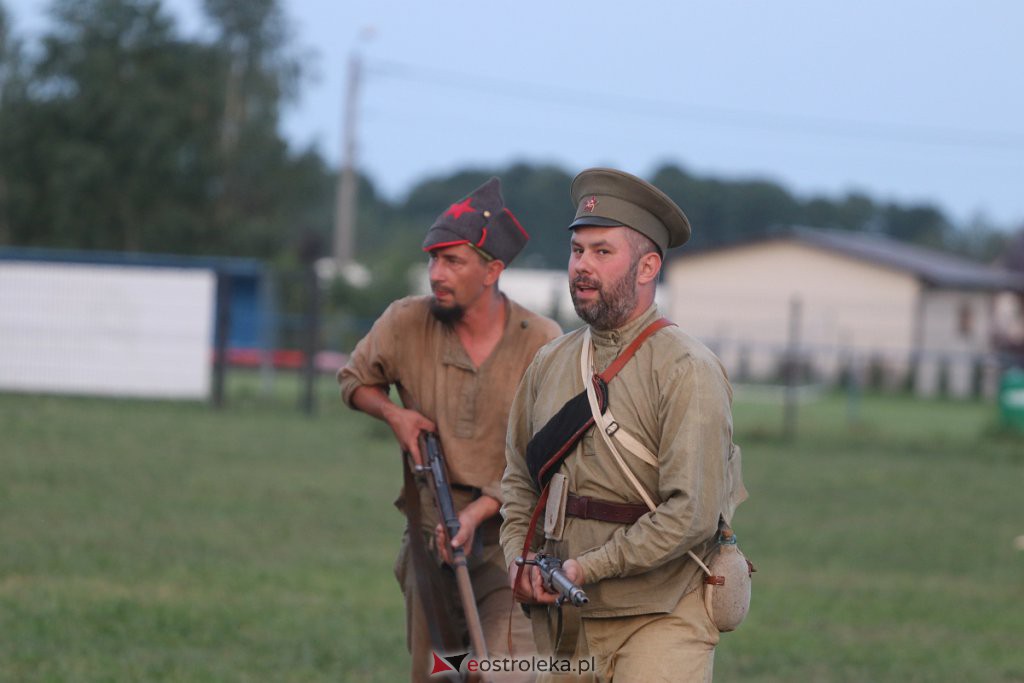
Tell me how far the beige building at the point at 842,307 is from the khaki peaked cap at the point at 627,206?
26680 mm

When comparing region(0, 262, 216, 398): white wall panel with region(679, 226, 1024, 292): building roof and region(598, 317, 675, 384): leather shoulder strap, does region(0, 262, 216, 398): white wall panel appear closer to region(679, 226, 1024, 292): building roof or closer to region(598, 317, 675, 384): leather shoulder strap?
region(598, 317, 675, 384): leather shoulder strap

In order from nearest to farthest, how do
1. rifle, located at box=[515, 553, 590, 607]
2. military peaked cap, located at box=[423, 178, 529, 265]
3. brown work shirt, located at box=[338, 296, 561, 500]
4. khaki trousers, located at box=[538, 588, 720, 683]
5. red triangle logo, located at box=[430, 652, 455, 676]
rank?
rifle, located at box=[515, 553, 590, 607] < khaki trousers, located at box=[538, 588, 720, 683] < red triangle logo, located at box=[430, 652, 455, 676] < military peaked cap, located at box=[423, 178, 529, 265] < brown work shirt, located at box=[338, 296, 561, 500]

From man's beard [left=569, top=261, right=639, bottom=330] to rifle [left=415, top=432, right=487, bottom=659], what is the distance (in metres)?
1.37

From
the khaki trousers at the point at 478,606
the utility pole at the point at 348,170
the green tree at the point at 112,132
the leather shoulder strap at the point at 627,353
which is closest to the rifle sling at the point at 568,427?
the leather shoulder strap at the point at 627,353

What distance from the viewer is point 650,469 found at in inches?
172

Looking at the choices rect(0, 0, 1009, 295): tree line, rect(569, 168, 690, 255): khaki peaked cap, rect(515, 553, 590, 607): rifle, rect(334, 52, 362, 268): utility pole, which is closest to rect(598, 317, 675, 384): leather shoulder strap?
rect(569, 168, 690, 255): khaki peaked cap

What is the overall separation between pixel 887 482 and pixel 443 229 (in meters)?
13.0

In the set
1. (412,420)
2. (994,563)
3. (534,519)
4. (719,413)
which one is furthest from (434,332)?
(994,563)

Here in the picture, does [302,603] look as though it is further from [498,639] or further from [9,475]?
[9,475]

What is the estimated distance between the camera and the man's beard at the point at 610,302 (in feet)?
14.5

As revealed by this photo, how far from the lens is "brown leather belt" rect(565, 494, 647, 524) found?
14.4 feet

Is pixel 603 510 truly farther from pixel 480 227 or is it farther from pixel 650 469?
pixel 480 227

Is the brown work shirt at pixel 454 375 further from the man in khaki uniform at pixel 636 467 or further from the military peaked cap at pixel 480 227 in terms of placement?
the man in khaki uniform at pixel 636 467

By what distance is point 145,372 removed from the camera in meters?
24.1
